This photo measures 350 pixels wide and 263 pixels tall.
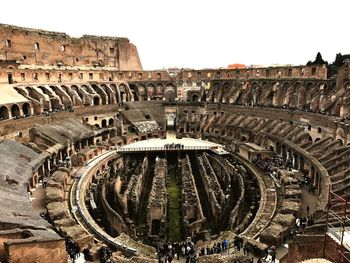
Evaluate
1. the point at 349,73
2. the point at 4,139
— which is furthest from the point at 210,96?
the point at 4,139

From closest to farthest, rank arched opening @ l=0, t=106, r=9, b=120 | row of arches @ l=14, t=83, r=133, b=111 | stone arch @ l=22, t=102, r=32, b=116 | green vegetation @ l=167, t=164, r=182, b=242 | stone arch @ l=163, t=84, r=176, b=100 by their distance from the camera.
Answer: green vegetation @ l=167, t=164, r=182, b=242 < arched opening @ l=0, t=106, r=9, b=120 < stone arch @ l=22, t=102, r=32, b=116 < row of arches @ l=14, t=83, r=133, b=111 < stone arch @ l=163, t=84, r=176, b=100

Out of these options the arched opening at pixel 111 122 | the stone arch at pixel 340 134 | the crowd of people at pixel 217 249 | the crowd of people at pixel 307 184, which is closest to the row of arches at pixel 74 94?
the arched opening at pixel 111 122

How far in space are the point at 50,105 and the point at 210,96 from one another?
76.8 feet

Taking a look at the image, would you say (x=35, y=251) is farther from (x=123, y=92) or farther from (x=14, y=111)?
(x=123, y=92)

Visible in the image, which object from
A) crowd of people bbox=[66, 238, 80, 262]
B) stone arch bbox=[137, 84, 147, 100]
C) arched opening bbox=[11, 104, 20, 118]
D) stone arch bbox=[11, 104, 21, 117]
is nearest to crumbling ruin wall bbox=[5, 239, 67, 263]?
crowd of people bbox=[66, 238, 80, 262]

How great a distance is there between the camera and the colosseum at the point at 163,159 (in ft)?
48.1

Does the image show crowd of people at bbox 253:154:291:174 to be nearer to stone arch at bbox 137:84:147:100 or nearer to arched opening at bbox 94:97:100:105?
arched opening at bbox 94:97:100:105

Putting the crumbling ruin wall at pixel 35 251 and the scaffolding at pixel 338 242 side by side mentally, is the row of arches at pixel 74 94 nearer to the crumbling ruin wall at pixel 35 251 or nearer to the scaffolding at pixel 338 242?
the crumbling ruin wall at pixel 35 251

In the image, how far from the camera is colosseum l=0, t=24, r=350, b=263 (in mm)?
14664

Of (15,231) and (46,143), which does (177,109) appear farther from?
(15,231)

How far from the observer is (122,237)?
1605 centimetres

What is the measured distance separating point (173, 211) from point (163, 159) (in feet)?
32.1

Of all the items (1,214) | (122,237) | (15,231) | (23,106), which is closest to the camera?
(15,231)

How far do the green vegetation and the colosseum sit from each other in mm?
126
